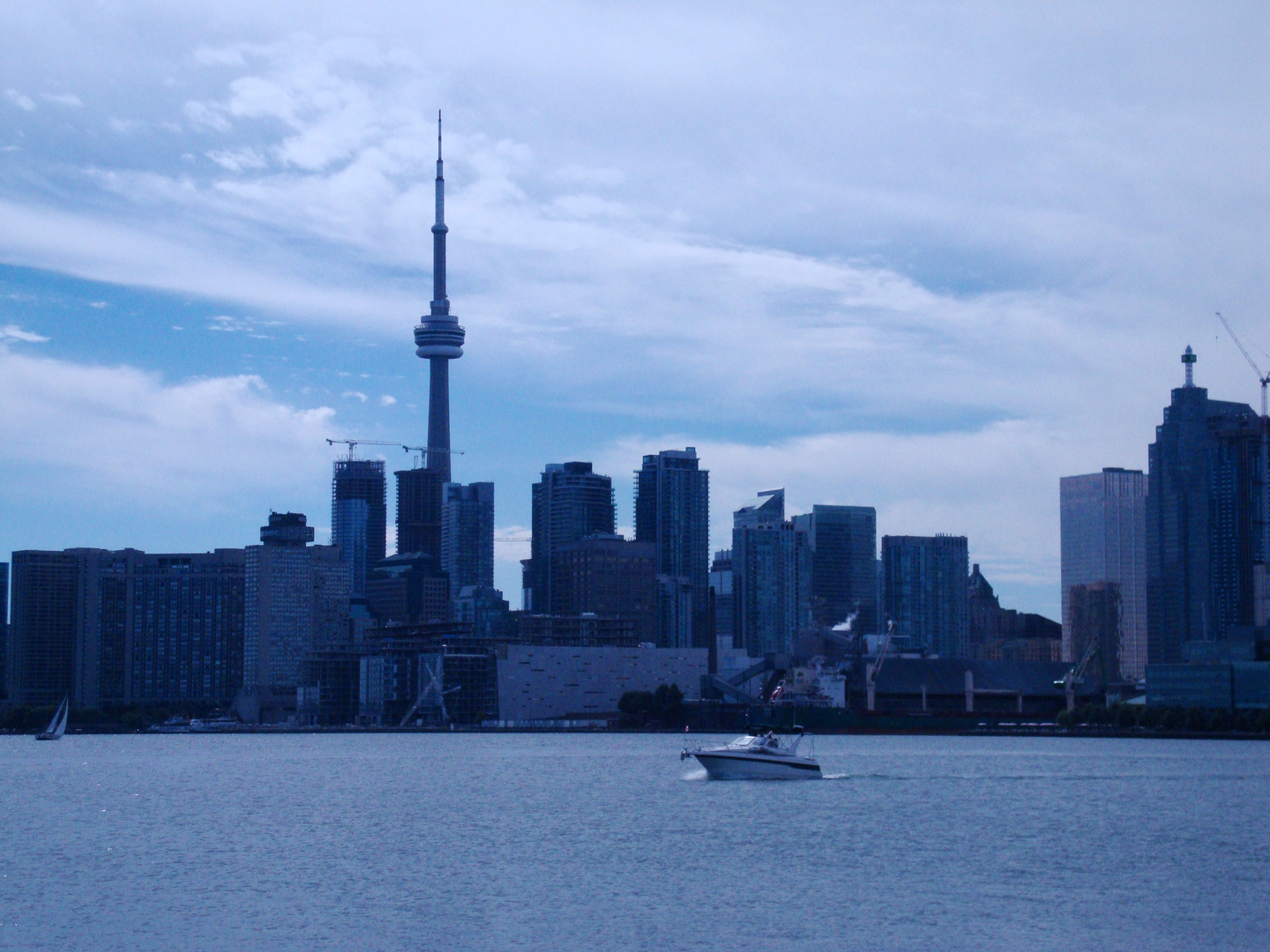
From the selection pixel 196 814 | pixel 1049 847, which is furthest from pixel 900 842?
pixel 196 814

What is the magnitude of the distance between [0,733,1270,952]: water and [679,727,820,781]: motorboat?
1176 millimetres

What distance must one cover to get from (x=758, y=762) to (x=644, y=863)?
40991mm

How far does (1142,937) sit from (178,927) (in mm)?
29107

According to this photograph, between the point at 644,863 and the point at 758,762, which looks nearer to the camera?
the point at 644,863

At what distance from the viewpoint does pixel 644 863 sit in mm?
69625

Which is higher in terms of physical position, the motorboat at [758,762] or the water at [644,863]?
the motorboat at [758,762]

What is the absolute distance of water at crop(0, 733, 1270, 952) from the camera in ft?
174

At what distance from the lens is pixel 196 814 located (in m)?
95.7

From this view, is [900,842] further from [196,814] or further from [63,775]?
[63,775]

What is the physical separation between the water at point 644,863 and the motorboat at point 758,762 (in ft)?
3.86

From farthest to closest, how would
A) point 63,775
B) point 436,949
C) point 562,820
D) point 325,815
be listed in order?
1. point 63,775
2. point 325,815
3. point 562,820
4. point 436,949

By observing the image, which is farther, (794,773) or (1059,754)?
(1059,754)

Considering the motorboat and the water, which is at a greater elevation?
the motorboat

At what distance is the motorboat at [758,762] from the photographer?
110 metres
